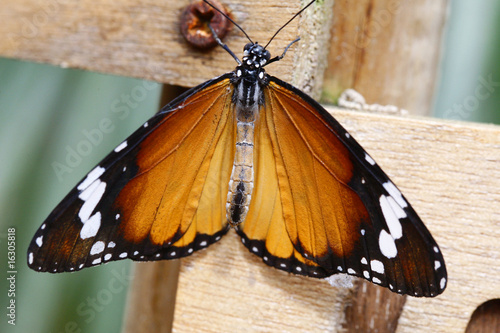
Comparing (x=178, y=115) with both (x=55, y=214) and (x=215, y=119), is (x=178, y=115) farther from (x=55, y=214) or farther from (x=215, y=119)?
(x=55, y=214)

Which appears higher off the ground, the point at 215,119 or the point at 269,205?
the point at 215,119

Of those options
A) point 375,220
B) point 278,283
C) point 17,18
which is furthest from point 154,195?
point 17,18

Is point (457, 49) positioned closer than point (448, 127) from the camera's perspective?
No

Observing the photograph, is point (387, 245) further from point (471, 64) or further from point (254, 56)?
point (471, 64)

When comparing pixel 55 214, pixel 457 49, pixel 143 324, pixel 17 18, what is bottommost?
pixel 143 324

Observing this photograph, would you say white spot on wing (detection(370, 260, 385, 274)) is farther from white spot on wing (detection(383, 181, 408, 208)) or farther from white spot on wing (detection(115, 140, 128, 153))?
white spot on wing (detection(115, 140, 128, 153))

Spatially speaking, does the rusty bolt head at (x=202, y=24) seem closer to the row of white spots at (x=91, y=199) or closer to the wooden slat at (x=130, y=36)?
the wooden slat at (x=130, y=36)

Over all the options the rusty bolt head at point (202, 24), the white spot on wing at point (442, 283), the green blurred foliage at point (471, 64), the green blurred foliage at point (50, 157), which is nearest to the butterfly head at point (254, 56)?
the rusty bolt head at point (202, 24)

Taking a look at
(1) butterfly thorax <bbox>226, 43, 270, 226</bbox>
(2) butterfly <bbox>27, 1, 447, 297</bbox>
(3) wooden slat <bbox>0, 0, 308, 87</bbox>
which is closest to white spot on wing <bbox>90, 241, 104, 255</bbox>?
(2) butterfly <bbox>27, 1, 447, 297</bbox>
